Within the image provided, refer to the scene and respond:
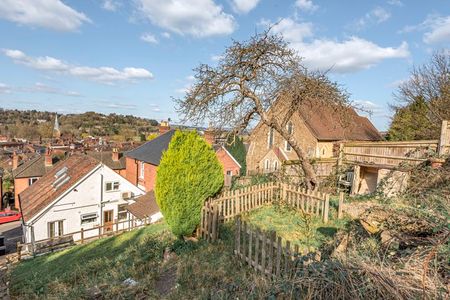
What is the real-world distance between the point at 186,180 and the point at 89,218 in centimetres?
1502

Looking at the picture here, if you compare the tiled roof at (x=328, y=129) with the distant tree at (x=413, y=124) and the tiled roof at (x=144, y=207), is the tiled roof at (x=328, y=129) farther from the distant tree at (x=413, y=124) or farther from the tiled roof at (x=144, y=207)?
the tiled roof at (x=144, y=207)

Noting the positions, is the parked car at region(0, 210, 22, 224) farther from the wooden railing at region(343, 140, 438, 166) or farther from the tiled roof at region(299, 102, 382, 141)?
the wooden railing at region(343, 140, 438, 166)

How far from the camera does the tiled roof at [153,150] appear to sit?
2389 centimetres

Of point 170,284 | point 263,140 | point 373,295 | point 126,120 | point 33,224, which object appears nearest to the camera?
point 373,295

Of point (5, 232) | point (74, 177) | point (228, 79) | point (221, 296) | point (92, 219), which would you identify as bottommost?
point (5, 232)

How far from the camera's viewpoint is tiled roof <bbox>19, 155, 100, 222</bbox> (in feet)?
57.6

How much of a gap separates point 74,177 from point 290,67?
1729 centimetres

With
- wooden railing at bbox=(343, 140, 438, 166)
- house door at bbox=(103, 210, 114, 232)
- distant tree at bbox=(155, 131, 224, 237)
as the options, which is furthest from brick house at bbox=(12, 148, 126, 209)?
wooden railing at bbox=(343, 140, 438, 166)

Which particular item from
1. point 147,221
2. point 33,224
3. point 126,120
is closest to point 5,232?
point 33,224

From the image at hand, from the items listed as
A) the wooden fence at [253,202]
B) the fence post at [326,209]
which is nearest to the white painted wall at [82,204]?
the wooden fence at [253,202]

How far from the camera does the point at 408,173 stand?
979 cm

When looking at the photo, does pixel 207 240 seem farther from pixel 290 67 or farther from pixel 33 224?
pixel 33 224

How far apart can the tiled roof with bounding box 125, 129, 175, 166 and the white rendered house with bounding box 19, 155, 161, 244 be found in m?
3.47

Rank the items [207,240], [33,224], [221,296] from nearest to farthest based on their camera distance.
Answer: [221,296] < [207,240] < [33,224]
